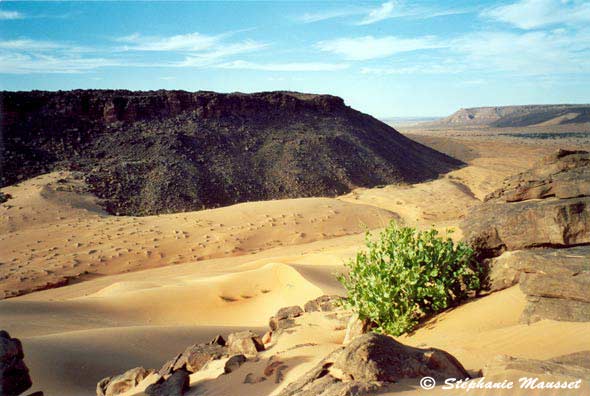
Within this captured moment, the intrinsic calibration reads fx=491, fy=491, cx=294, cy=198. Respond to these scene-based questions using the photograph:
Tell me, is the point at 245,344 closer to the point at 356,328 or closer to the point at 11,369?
the point at 356,328

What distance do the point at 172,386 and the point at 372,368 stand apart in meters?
2.55

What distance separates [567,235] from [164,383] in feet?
16.6

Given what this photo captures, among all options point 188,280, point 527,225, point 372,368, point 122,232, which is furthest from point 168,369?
point 122,232

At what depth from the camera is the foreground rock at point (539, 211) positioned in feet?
19.9

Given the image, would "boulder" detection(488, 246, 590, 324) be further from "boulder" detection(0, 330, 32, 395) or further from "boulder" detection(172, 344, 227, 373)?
"boulder" detection(0, 330, 32, 395)

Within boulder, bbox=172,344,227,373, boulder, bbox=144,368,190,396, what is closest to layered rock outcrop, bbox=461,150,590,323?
boulder, bbox=172,344,227,373

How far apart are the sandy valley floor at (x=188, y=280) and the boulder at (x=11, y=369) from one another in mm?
1519

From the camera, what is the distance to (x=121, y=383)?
19.8ft

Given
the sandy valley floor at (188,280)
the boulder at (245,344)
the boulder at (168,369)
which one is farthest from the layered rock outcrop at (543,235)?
the boulder at (168,369)

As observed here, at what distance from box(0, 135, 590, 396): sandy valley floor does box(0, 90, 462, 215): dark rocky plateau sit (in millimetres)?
2663

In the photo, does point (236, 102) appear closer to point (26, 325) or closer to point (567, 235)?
point (26, 325)

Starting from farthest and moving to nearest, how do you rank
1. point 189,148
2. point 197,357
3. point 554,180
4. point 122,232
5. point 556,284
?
point 189,148 → point 122,232 → point 554,180 → point 197,357 → point 556,284

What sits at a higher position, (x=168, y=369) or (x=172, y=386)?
(x=172, y=386)

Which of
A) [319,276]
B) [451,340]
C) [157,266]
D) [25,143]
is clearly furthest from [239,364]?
[25,143]
